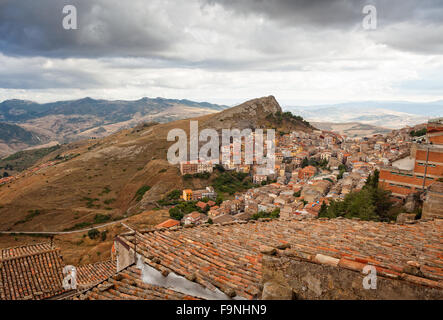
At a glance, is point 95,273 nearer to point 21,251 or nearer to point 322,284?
point 21,251

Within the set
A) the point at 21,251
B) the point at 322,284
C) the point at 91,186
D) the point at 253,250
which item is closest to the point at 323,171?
the point at 91,186

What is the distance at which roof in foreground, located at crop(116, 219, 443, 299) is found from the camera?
12.8 ft

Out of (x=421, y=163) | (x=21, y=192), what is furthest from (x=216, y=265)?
(x=21, y=192)

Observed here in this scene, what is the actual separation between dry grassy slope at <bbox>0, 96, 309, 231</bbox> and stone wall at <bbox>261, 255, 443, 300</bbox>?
5038cm

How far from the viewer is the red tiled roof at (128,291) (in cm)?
423

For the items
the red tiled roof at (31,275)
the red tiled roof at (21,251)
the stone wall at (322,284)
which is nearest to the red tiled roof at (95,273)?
the red tiled roof at (31,275)

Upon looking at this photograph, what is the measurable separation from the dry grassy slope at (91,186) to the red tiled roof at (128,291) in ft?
158

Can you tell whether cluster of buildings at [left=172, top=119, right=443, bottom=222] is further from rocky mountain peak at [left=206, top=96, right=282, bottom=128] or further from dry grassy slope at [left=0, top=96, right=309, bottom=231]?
rocky mountain peak at [left=206, top=96, right=282, bottom=128]

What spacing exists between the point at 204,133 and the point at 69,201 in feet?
151

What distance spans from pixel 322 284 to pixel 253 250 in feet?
8.80

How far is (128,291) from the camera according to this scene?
4.49 metres

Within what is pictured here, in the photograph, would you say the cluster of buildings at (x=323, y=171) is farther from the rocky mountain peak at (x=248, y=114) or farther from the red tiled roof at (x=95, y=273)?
the red tiled roof at (x=95, y=273)
